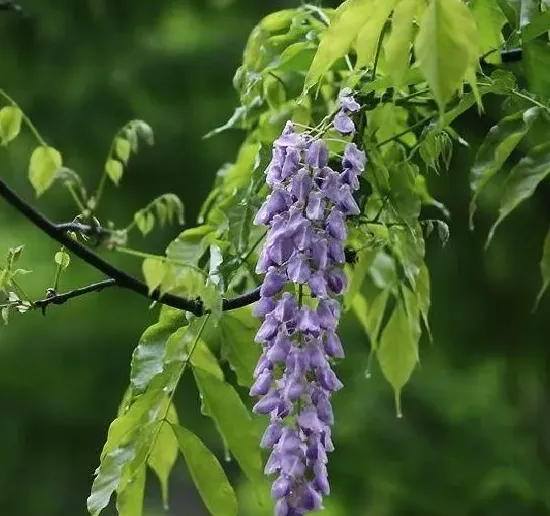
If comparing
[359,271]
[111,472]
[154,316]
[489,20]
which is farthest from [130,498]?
[154,316]

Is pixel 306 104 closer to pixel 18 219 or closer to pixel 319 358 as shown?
pixel 319 358

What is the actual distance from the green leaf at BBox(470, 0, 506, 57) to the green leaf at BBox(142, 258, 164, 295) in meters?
0.26

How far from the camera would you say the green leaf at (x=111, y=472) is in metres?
0.60

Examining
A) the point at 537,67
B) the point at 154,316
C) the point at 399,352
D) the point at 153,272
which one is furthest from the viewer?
the point at 154,316

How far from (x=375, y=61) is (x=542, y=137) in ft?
0.57

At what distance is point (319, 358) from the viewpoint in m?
0.56

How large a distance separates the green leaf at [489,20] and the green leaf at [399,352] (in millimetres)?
239

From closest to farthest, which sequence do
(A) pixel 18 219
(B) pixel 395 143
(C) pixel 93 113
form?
(B) pixel 395 143, (C) pixel 93 113, (A) pixel 18 219

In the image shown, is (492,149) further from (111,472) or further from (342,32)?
(111,472)

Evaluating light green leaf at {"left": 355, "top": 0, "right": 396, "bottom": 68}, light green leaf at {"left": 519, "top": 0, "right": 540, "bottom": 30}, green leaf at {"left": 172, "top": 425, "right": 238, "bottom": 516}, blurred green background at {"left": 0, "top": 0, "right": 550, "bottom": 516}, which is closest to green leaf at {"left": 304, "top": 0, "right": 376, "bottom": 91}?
light green leaf at {"left": 355, "top": 0, "right": 396, "bottom": 68}

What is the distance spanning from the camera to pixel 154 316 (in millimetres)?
2221

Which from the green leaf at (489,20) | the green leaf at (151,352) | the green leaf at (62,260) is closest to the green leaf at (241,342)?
the green leaf at (151,352)

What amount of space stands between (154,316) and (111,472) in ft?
5.31

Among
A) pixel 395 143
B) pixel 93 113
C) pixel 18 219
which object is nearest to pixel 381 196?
pixel 395 143
